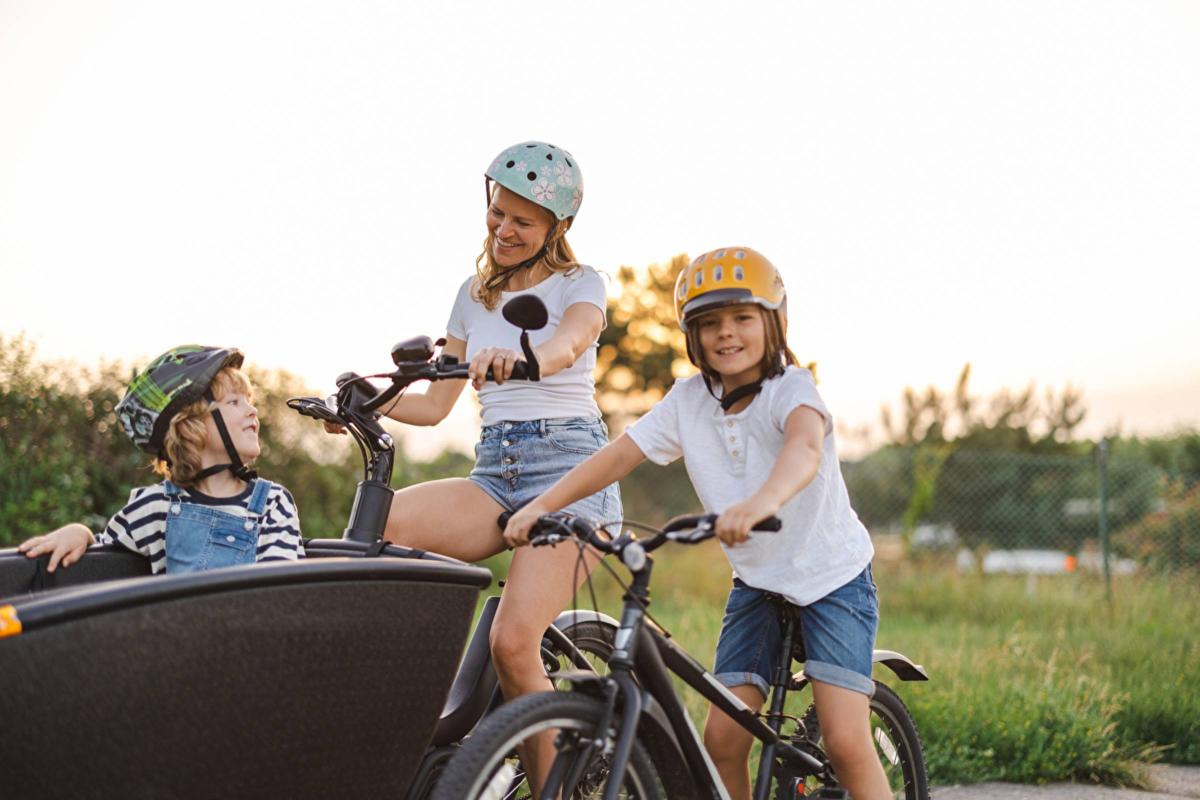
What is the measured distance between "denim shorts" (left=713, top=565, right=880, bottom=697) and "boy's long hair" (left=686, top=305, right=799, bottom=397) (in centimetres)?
57

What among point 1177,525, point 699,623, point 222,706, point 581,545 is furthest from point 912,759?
point 1177,525

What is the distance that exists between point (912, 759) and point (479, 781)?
1796mm

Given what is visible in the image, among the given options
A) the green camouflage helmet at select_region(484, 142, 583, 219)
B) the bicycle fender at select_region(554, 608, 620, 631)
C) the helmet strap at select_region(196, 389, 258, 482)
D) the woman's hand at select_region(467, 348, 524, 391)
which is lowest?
the bicycle fender at select_region(554, 608, 620, 631)

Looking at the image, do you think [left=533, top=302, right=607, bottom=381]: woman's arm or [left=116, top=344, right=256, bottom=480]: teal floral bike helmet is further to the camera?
[left=533, top=302, right=607, bottom=381]: woman's arm

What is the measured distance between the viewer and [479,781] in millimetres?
2320

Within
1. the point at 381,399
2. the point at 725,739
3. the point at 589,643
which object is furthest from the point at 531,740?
the point at 589,643

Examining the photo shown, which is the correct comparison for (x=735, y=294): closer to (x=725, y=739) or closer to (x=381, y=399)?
(x=381, y=399)

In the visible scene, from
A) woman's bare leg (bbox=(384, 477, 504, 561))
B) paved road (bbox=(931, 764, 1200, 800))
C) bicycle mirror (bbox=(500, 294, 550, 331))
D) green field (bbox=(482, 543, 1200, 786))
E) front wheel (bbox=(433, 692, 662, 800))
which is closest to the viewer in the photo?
front wheel (bbox=(433, 692, 662, 800))

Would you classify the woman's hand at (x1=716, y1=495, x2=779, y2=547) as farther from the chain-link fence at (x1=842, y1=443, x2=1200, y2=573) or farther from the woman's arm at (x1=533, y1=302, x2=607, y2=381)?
the chain-link fence at (x1=842, y1=443, x2=1200, y2=573)

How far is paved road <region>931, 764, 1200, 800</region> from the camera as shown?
185 inches

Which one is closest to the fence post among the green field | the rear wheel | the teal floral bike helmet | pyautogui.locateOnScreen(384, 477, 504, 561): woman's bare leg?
the green field

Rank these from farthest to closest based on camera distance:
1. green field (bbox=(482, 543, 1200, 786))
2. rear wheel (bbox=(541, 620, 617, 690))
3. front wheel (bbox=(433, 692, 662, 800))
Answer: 1. green field (bbox=(482, 543, 1200, 786))
2. rear wheel (bbox=(541, 620, 617, 690))
3. front wheel (bbox=(433, 692, 662, 800))

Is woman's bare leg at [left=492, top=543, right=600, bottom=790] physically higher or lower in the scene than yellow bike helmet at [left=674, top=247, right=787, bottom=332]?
lower

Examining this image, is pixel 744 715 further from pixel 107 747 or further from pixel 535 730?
pixel 107 747
